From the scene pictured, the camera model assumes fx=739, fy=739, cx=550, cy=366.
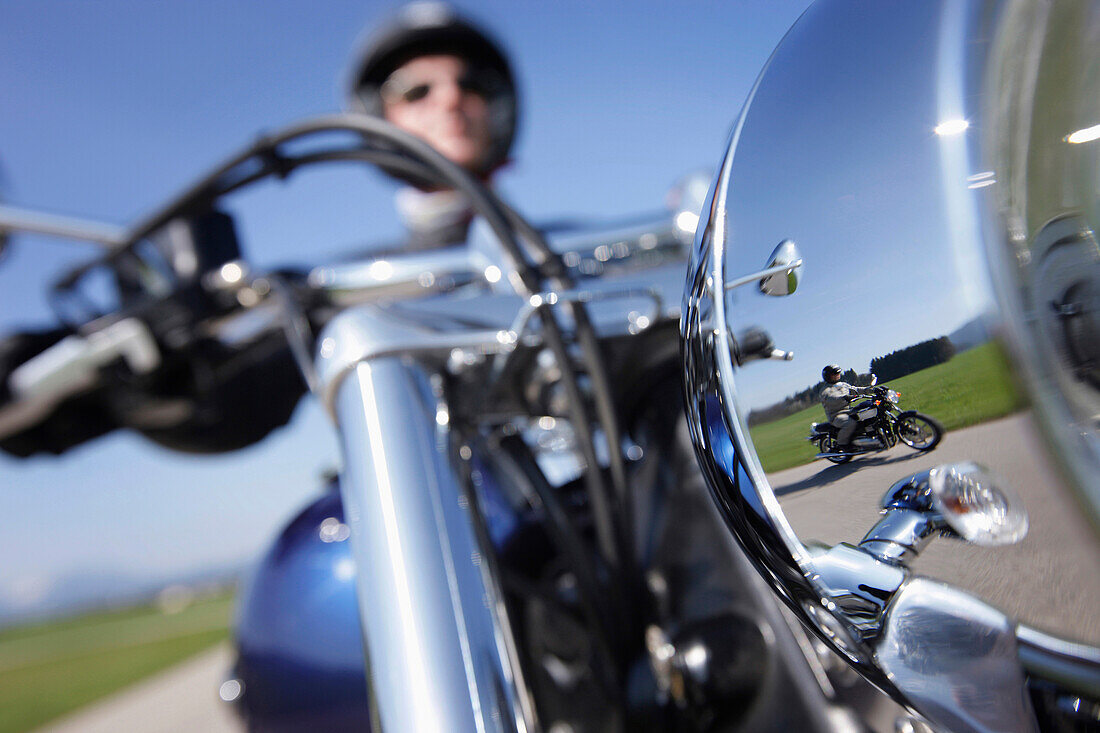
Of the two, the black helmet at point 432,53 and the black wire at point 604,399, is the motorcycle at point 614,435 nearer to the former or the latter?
the black wire at point 604,399

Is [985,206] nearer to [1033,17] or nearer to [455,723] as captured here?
[1033,17]

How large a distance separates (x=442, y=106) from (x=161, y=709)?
6497 mm

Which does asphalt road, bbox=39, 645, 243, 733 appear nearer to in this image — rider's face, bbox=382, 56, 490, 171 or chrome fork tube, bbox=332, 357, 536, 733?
rider's face, bbox=382, 56, 490, 171

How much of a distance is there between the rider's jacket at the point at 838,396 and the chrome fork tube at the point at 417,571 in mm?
264

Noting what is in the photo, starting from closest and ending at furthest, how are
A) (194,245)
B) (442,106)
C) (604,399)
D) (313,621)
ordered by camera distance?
1. (604,399)
2. (313,621)
3. (194,245)
4. (442,106)

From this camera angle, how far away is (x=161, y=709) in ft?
21.1

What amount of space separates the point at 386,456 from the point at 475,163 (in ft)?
5.98

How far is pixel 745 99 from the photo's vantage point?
0.44 meters

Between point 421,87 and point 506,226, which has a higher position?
point 421,87

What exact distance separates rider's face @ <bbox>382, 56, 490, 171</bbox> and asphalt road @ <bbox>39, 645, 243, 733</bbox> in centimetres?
344

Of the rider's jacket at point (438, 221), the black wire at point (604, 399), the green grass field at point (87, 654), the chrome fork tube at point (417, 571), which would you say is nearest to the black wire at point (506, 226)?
the black wire at point (604, 399)

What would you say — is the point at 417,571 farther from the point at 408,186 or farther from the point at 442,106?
the point at 442,106

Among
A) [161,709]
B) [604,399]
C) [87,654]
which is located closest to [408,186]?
[604,399]

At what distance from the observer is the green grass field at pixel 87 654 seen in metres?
9.66
